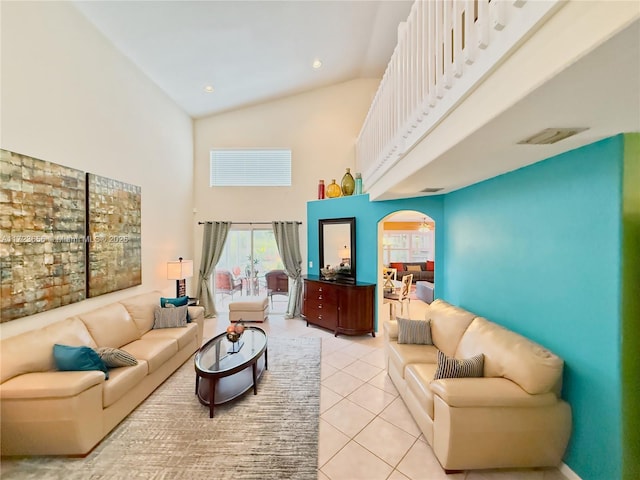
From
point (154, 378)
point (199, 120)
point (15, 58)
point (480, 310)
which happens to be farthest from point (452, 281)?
point (199, 120)

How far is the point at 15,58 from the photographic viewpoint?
7.66 ft

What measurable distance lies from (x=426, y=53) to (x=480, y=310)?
269 centimetres

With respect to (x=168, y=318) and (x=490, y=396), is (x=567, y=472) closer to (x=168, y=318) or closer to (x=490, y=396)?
(x=490, y=396)

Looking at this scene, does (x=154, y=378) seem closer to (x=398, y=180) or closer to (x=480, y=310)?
(x=398, y=180)

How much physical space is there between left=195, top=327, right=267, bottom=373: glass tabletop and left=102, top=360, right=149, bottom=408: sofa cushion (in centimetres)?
51

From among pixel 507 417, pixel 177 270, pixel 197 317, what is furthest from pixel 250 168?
pixel 507 417

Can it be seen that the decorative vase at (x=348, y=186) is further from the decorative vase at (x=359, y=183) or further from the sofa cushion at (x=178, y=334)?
the sofa cushion at (x=178, y=334)

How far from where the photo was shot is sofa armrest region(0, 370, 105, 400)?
190cm

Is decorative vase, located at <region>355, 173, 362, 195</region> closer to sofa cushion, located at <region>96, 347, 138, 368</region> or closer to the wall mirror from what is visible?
the wall mirror

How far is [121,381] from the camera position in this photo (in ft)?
7.64

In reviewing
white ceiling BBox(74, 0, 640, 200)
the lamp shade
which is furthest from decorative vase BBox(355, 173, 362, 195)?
the lamp shade

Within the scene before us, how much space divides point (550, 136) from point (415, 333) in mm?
2248

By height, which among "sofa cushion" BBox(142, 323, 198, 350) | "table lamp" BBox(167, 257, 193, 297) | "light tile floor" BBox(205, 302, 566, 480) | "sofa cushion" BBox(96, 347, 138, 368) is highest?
"table lamp" BBox(167, 257, 193, 297)

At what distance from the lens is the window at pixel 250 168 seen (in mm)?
5797
